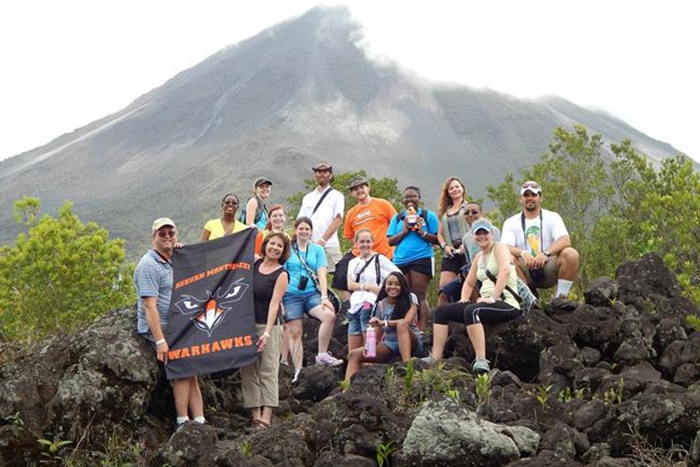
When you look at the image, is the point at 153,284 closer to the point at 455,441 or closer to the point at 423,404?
the point at 423,404

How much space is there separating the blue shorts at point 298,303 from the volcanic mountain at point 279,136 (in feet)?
256

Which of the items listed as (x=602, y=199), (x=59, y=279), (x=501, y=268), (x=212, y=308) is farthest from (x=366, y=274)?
(x=602, y=199)

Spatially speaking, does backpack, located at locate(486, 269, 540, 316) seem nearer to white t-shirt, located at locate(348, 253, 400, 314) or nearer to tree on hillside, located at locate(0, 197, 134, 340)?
white t-shirt, located at locate(348, 253, 400, 314)

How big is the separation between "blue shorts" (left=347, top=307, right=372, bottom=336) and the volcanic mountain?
78344 mm

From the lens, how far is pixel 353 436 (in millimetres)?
6156

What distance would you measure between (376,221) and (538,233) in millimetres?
2106

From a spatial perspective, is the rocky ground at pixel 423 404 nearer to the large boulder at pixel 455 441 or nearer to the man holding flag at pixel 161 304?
the large boulder at pixel 455 441

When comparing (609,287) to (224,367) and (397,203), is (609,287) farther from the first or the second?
(397,203)

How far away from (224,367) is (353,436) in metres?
1.74

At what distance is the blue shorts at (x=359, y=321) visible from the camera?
8.95 m

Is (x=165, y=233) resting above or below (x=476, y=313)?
above

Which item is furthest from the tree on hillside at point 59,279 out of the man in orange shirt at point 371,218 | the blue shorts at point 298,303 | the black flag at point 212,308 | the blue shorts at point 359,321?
the black flag at point 212,308

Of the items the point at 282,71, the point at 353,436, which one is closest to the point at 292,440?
the point at 353,436

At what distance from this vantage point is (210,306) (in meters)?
7.77
